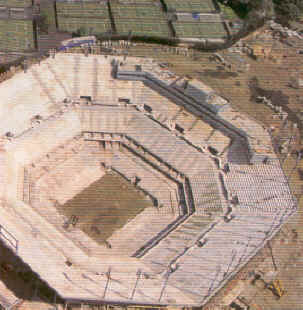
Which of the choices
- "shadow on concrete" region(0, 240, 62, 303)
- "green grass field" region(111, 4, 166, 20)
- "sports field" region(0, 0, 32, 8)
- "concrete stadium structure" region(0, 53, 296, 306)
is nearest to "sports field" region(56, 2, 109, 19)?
"green grass field" region(111, 4, 166, 20)

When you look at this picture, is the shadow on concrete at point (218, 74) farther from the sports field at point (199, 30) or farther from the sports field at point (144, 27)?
the sports field at point (144, 27)

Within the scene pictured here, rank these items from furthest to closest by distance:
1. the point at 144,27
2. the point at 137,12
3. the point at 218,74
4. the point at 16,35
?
the point at 137,12, the point at 144,27, the point at 16,35, the point at 218,74

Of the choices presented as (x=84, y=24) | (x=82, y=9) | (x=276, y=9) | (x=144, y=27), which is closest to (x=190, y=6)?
(x=144, y=27)

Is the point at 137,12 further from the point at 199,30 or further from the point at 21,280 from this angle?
the point at 21,280

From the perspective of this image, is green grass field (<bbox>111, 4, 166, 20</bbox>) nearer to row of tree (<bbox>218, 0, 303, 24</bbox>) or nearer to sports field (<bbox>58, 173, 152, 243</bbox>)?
row of tree (<bbox>218, 0, 303, 24</bbox>)

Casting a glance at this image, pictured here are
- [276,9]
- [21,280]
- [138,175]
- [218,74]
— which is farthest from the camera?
[276,9]

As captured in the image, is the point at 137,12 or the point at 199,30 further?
the point at 137,12
